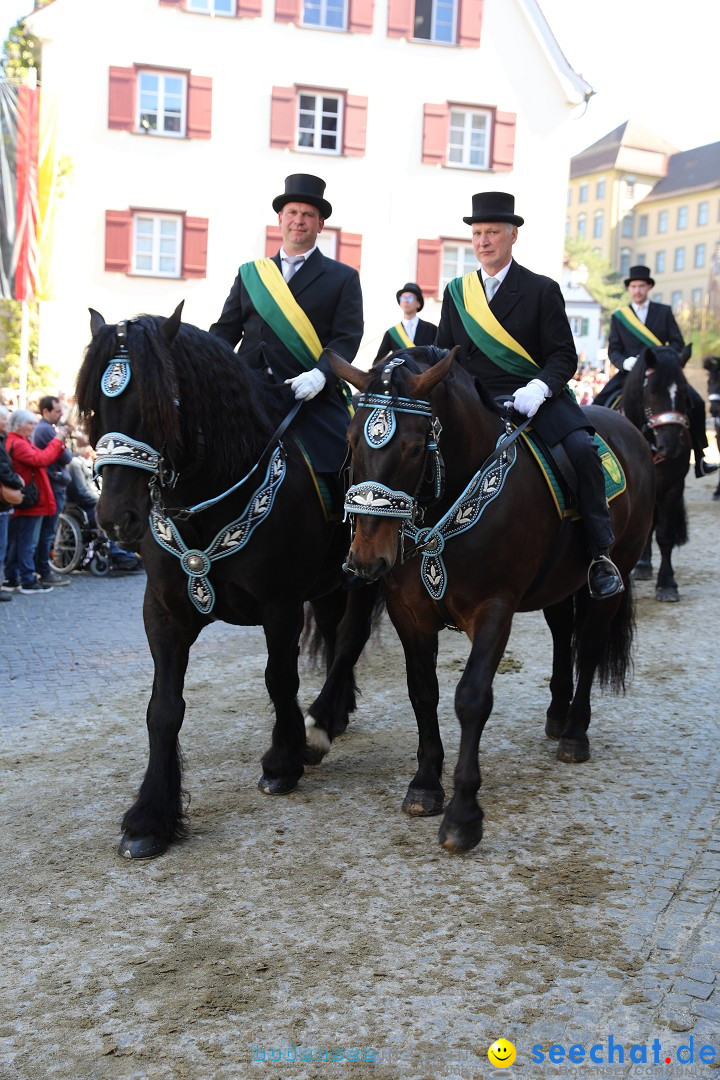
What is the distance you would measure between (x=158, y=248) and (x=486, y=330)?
830 inches

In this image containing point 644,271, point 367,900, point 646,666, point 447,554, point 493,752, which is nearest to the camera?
point 367,900

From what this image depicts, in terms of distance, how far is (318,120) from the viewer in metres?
25.6

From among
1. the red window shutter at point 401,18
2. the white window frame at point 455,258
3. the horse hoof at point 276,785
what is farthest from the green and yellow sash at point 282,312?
the red window shutter at point 401,18

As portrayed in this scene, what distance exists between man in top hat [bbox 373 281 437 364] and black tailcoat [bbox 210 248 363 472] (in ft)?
12.6

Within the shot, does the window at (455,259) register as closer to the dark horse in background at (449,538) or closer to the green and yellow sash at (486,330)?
the green and yellow sash at (486,330)

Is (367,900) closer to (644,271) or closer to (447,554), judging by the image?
(447,554)

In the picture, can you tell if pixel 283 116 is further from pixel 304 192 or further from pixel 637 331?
pixel 304 192

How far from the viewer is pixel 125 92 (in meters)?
24.1

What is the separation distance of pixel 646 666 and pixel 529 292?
3.70m

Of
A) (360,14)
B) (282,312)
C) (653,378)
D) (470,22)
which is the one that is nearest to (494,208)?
(282,312)

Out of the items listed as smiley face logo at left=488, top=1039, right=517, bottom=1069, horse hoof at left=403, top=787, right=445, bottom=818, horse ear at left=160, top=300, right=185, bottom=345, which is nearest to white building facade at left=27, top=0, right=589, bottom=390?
horse hoof at left=403, top=787, right=445, bottom=818

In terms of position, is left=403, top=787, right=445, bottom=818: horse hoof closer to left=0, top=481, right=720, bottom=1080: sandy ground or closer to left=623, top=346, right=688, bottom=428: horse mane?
left=0, top=481, right=720, bottom=1080: sandy ground

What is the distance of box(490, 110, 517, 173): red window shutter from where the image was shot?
2666 cm

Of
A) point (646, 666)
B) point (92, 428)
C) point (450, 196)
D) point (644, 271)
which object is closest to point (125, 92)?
point (450, 196)
